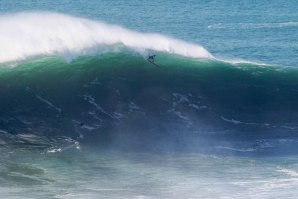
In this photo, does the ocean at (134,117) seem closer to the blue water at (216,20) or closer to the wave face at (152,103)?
the wave face at (152,103)

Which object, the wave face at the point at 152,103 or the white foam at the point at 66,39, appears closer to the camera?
the wave face at the point at 152,103

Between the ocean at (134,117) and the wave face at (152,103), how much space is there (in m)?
0.04

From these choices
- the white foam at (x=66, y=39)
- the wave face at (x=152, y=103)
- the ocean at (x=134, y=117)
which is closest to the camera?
the ocean at (x=134, y=117)

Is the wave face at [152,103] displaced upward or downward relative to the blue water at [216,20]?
downward

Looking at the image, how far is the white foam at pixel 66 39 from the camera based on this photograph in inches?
1511

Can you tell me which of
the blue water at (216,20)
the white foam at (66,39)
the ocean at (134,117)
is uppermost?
the blue water at (216,20)

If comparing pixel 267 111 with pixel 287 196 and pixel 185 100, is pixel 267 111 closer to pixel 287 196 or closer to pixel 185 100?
pixel 185 100

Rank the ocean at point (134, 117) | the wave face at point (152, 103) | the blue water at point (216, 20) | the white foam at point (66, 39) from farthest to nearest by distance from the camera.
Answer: the blue water at point (216, 20) < the white foam at point (66, 39) < the wave face at point (152, 103) < the ocean at point (134, 117)

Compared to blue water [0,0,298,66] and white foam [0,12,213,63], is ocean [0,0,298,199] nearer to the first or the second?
white foam [0,12,213,63]

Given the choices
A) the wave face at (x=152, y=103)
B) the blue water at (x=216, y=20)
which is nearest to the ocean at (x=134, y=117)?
the wave face at (x=152, y=103)

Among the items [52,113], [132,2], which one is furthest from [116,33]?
[132,2]

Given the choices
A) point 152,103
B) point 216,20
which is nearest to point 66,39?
point 152,103

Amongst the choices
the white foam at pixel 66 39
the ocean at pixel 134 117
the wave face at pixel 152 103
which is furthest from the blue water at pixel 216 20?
the wave face at pixel 152 103

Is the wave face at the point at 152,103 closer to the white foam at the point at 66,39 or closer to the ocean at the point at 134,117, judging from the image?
the ocean at the point at 134,117
